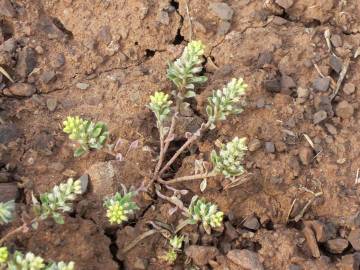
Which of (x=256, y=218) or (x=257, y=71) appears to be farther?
(x=257, y=71)

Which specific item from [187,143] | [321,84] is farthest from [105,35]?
[321,84]

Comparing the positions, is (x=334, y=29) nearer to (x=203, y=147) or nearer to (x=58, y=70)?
(x=203, y=147)

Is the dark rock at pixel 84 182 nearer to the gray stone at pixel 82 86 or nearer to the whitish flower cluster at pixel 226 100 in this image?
the gray stone at pixel 82 86

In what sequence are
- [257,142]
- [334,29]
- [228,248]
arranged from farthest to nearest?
[334,29], [257,142], [228,248]

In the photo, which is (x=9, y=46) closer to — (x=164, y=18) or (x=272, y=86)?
(x=164, y=18)

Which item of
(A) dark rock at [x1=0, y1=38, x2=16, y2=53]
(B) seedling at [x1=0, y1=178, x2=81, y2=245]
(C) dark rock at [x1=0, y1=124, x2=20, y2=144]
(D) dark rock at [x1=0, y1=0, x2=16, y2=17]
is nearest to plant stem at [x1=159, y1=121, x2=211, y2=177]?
(B) seedling at [x1=0, y1=178, x2=81, y2=245]

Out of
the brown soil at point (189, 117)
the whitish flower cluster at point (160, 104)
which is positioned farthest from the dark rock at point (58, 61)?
the whitish flower cluster at point (160, 104)

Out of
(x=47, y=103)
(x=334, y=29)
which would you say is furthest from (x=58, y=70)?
(x=334, y=29)
